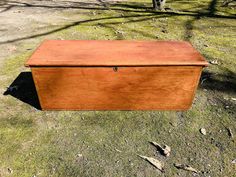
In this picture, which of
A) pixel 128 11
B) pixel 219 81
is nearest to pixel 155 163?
pixel 219 81

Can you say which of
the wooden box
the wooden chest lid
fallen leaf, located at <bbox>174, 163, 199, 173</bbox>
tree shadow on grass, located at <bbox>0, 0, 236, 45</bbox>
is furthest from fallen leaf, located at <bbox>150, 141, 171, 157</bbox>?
tree shadow on grass, located at <bbox>0, 0, 236, 45</bbox>

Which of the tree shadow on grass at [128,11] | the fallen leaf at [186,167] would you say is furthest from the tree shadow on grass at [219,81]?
the tree shadow on grass at [128,11]

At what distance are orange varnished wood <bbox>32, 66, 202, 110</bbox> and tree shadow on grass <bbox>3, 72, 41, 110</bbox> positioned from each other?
1.06ft

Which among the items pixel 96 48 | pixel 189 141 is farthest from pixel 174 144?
pixel 96 48

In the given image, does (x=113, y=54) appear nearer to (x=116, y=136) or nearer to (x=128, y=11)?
(x=116, y=136)

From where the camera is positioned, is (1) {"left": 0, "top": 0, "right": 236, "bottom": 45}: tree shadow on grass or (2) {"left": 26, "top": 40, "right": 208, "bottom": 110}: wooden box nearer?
(2) {"left": 26, "top": 40, "right": 208, "bottom": 110}: wooden box

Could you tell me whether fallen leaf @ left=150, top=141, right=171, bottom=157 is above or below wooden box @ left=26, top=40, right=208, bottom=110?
below

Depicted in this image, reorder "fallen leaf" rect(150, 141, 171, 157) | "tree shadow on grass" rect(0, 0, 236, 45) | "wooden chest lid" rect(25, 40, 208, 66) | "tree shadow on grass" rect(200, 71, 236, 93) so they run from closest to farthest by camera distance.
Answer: "fallen leaf" rect(150, 141, 171, 157), "wooden chest lid" rect(25, 40, 208, 66), "tree shadow on grass" rect(200, 71, 236, 93), "tree shadow on grass" rect(0, 0, 236, 45)

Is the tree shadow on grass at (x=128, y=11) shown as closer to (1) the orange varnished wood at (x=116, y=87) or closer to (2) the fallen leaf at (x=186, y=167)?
(1) the orange varnished wood at (x=116, y=87)

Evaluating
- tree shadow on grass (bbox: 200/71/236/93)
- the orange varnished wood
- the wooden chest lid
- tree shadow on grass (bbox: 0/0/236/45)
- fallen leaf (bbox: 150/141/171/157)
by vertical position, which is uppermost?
the wooden chest lid

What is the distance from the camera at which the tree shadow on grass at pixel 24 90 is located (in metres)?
3.39

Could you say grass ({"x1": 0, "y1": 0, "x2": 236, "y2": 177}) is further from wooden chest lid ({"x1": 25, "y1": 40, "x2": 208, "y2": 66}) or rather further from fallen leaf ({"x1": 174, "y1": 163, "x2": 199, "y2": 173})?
wooden chest lid ({"x1": 25, "y1": 40, "x2": 208, "y2": 66})

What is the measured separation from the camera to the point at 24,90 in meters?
3.60

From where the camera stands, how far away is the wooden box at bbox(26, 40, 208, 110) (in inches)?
109
